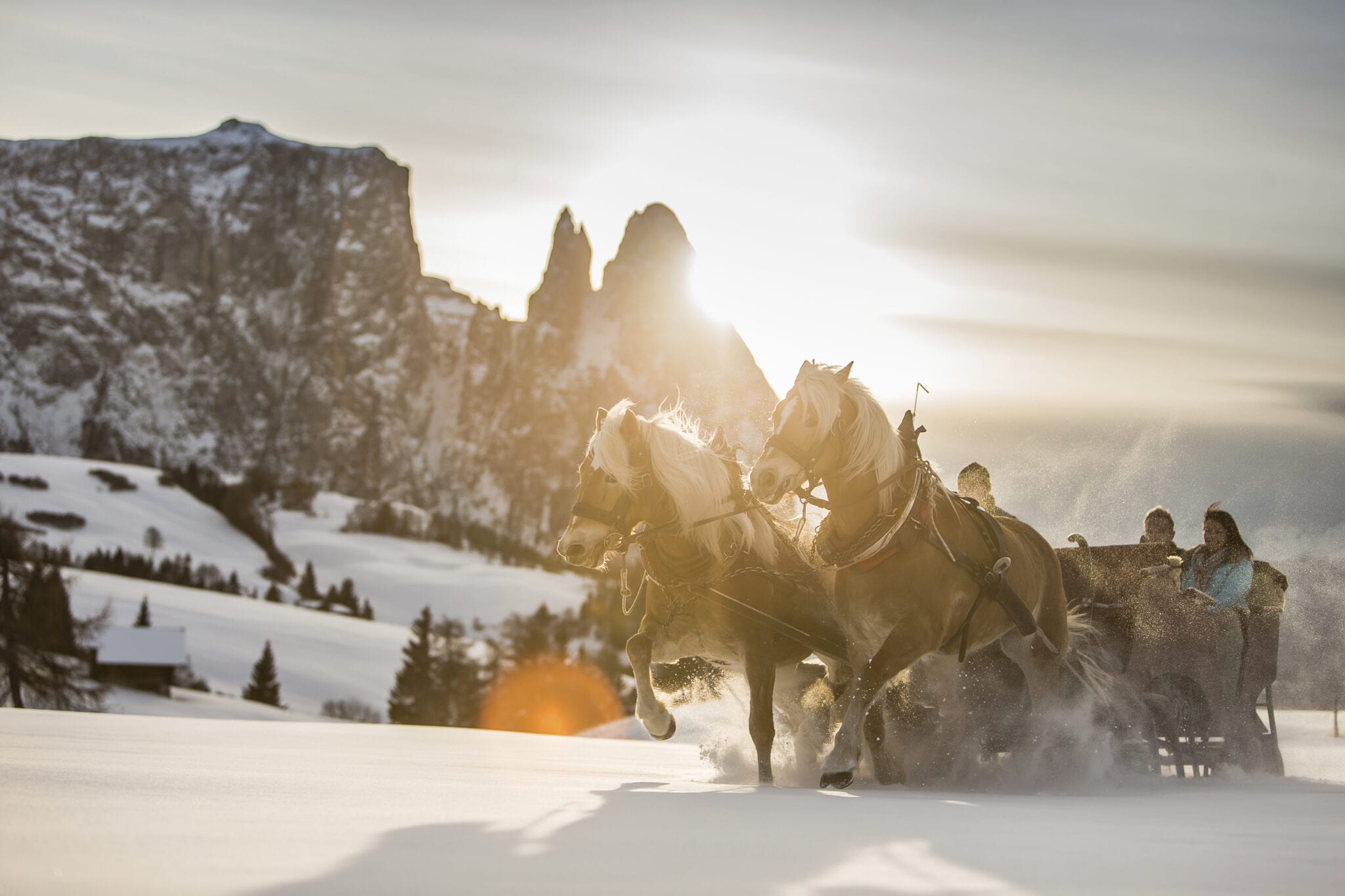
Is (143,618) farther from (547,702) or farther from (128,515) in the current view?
(128,515)

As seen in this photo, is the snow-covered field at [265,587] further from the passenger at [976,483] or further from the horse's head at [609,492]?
the horse's head at [609,492]

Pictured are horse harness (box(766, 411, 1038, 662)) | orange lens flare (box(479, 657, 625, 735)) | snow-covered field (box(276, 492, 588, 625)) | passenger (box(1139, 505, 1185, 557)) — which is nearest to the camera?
horse harness (box(766, 411, 1038, 662))

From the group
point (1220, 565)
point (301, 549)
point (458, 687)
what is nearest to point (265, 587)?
point (301, 549)

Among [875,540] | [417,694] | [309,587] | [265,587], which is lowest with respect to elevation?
[417,694]

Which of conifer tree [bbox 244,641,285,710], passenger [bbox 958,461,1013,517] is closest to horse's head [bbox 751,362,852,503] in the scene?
passenger [bbox 958,461,1013,517]

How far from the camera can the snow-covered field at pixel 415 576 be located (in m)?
152

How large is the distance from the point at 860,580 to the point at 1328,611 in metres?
5.32

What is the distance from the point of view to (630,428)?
7367 millimetres

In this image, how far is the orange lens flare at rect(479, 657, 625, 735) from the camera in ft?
246

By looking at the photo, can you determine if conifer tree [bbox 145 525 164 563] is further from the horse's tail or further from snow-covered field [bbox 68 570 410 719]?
the horse's tail

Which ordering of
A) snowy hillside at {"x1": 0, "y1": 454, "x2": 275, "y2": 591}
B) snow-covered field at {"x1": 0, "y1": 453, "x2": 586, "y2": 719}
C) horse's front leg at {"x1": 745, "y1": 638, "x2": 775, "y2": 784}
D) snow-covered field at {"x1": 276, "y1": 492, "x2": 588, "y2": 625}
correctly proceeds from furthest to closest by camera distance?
1. snow-covered field at {"x1": 276, "y1": 492, "x2": 588, "y2": 625}
2. snowy hillside at {"x1": 0, "y1": 454, "x2": 275, "y2": 591}
3. snow-covered field at {"x1": 0, "y1": 453, "x2": 586, "y2": 719}
4. horse's front leg at {"x1": 745, "y1": 638, "x2": 775, "y2": 784}

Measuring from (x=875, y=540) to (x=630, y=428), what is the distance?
1566mm

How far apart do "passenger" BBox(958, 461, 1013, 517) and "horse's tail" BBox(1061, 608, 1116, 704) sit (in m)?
1.02

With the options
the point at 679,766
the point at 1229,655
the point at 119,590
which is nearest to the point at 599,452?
the point at 679,766
